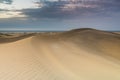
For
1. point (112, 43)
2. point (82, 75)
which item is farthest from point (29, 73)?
point (112, 43)

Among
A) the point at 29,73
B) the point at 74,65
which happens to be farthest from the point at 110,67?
the point at 29,73

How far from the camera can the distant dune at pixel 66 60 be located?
6.25 meters

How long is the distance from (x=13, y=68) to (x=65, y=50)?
310 cm

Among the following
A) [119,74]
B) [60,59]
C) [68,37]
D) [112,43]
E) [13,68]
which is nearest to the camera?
[119,74]

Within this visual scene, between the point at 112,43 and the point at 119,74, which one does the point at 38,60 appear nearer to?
the point at 119,74

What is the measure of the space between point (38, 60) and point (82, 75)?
1.96 m

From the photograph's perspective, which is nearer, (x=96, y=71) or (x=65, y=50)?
(x=96, y=71)

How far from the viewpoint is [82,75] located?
→ 248 inches

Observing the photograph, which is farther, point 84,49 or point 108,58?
point 84,49

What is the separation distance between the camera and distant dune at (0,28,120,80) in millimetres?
6250

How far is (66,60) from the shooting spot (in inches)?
311

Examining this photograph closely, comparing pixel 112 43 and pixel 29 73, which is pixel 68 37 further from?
pixel 29 73

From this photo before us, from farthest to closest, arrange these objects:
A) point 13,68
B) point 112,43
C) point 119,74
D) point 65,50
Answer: point 112,43, point 65,50, point 13,68, point 119,74

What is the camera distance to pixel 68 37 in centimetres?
1214
